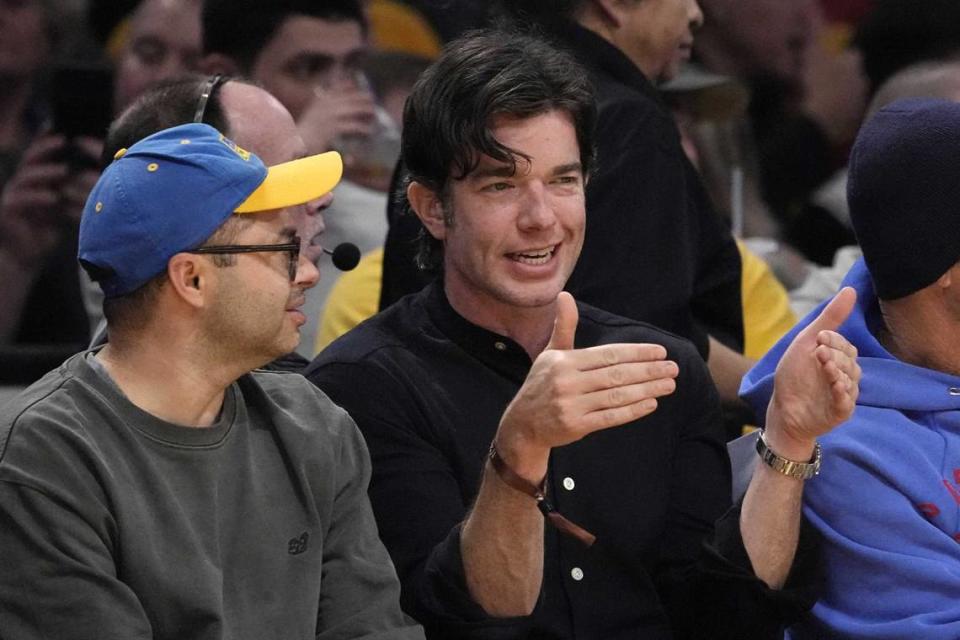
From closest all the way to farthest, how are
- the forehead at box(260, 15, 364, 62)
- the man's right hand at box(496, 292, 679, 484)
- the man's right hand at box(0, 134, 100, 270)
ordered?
the man's right hand at box(496, 292, 679, 484) < the man's right hand at box(0, 134, 100, 270) < the forehead at box(260, 15, 364, 62)

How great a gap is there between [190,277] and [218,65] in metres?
1.98

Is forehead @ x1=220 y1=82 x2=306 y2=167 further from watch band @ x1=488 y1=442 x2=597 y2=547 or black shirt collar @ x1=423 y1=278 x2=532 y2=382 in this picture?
watch band @ x1=488 y1=442 x2=597 y2=547

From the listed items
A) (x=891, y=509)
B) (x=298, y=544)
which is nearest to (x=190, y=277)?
(x=298, y=544)

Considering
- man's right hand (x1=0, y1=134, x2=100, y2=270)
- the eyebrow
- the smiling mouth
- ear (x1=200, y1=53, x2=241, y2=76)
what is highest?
the eyebrow

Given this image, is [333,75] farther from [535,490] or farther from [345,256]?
[535,490]

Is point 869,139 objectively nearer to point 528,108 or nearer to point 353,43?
point 528,108

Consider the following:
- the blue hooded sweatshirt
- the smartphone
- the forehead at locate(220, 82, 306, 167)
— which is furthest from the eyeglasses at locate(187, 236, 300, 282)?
the smartphone

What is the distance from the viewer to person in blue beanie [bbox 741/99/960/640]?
8.50 feet

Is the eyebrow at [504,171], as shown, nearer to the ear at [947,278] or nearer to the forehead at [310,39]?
the ear at [947,278]

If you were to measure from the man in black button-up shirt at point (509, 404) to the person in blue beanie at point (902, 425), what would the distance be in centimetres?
8

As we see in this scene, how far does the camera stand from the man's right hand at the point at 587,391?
2.31 meters

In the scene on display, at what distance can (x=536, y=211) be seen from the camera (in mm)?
2711

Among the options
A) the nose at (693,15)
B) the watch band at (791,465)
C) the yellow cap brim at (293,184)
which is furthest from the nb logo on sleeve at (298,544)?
the nose at (693,15)

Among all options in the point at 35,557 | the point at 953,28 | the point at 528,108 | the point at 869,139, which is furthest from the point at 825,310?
the point at 953,28
